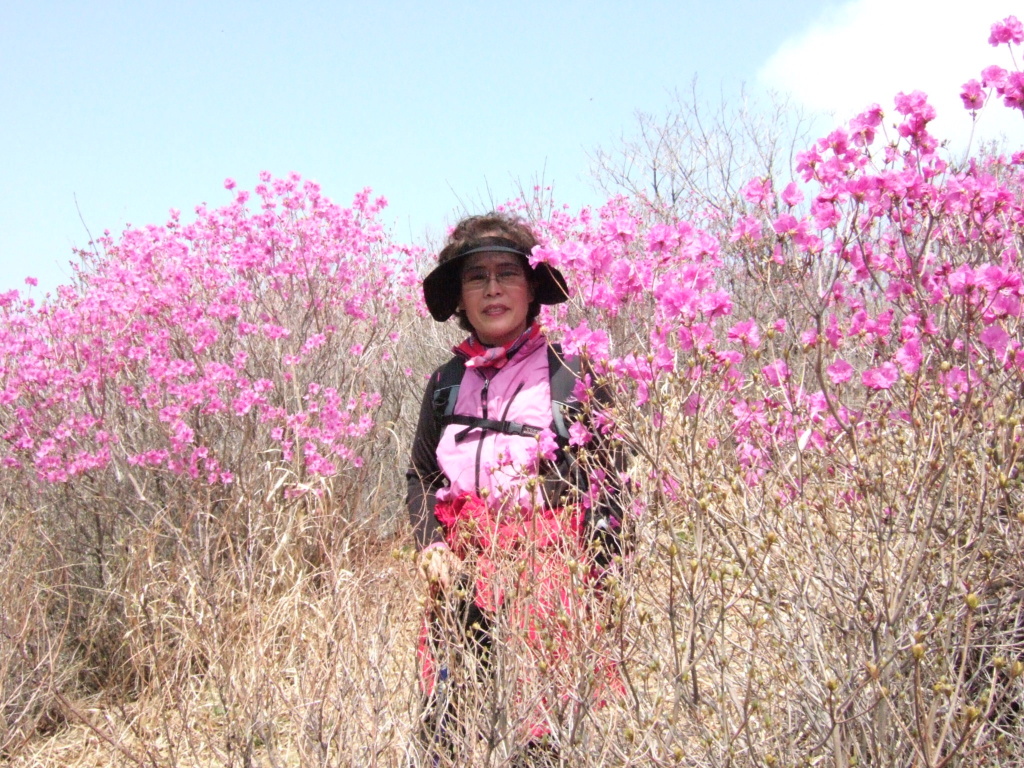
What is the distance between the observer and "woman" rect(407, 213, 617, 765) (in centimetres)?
172

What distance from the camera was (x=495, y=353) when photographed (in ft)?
7.51

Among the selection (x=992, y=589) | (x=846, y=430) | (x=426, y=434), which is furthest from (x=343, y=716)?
(x=992, y=589)

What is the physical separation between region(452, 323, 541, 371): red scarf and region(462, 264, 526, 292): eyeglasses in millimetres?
148

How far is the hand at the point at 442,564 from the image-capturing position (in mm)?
1714

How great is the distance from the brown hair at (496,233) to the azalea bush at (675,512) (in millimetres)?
113

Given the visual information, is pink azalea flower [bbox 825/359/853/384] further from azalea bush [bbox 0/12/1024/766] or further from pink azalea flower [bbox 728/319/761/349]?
pink azalea flower [bbox 728/319/761/349]

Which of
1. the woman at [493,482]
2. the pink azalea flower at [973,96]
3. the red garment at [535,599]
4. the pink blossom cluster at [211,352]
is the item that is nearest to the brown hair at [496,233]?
the woman at [493,482]

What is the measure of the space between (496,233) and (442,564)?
1013 millimetres

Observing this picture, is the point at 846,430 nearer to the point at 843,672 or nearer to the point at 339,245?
the point at 843,672

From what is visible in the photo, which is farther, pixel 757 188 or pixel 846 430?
pixel 757 188

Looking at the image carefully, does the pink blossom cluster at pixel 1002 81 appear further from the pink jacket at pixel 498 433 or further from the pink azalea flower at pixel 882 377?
the pink jacket at pixel 498 433

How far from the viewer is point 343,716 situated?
177 cm

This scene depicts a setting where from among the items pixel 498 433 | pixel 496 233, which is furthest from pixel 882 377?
pixel 496 233

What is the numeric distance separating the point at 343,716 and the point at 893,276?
2126 millimetres
